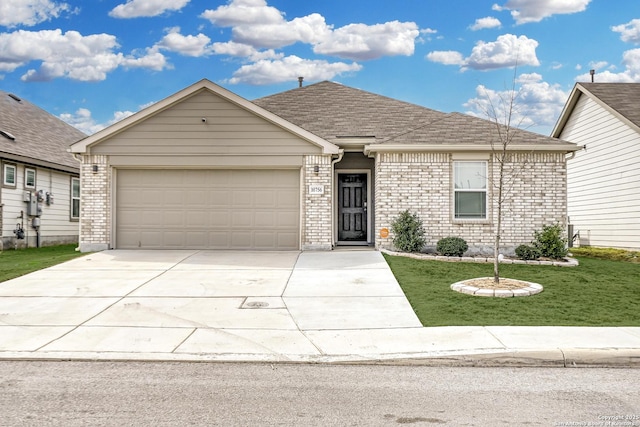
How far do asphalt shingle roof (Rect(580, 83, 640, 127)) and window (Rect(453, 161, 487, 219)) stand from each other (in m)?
5.70

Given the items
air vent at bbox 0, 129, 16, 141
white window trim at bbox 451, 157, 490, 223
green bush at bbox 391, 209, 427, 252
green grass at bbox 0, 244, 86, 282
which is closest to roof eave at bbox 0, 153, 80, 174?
air vent at bbox 0, 129, 16, 141

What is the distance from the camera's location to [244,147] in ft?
50.2

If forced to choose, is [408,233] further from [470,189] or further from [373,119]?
[373,119]

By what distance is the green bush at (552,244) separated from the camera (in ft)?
46.8

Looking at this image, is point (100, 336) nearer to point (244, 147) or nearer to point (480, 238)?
point (244, 147)

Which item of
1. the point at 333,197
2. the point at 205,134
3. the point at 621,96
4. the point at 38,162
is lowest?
the point at 333,197

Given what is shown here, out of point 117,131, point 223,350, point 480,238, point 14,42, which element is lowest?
point 223,350

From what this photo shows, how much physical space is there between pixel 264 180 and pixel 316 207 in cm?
166

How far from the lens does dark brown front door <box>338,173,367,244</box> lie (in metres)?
17.0

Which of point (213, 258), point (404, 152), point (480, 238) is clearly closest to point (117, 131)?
point (213, 258)

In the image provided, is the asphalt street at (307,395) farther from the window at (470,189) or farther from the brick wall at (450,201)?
the window at (470,189)

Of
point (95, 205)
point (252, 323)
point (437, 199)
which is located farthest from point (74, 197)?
point (252, 323)

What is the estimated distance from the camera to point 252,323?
8.14 m

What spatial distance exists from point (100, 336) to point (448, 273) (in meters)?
7.19
